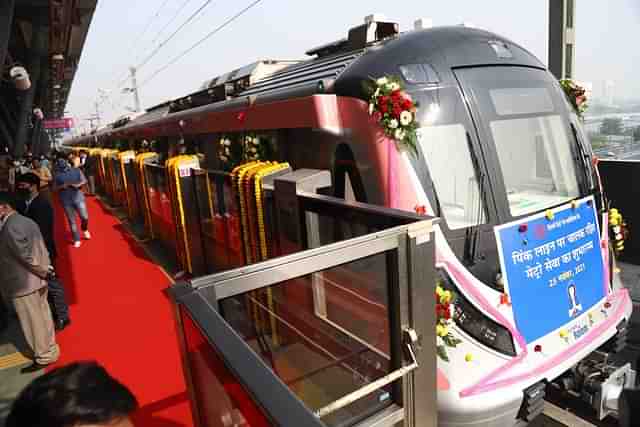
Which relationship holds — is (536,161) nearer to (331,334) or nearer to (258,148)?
(331,334)

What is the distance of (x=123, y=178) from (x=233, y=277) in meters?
11.5

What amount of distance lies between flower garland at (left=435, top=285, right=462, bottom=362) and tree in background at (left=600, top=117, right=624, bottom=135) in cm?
450

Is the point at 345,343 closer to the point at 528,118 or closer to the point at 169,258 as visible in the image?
the point at 528,118

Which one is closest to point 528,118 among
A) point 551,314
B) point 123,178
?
point 551,314

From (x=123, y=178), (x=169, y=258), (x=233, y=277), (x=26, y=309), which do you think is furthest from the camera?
(x=123, y=178)

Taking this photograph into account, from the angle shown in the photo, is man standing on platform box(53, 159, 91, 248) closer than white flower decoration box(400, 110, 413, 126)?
No

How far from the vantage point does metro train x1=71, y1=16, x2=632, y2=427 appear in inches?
108

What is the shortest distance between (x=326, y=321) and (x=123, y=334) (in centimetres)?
259

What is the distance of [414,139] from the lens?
2.95m

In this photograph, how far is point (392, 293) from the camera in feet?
7.03

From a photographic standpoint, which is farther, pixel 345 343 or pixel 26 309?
pixel 26 309

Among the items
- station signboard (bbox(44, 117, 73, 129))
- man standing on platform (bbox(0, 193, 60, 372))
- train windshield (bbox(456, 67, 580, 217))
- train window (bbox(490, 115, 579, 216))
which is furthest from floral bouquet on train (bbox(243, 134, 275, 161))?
station signboard (bbox(44, 117, 73, 129))

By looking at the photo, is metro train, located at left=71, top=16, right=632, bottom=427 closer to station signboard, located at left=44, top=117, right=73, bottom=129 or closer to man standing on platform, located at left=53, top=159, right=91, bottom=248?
man standing on platform, located at left=53, top=159, right=91, bottom=248

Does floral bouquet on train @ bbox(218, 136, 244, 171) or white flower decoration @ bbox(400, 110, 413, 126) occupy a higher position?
white flower decoration @ bbox(400, 110, 413, 126)
